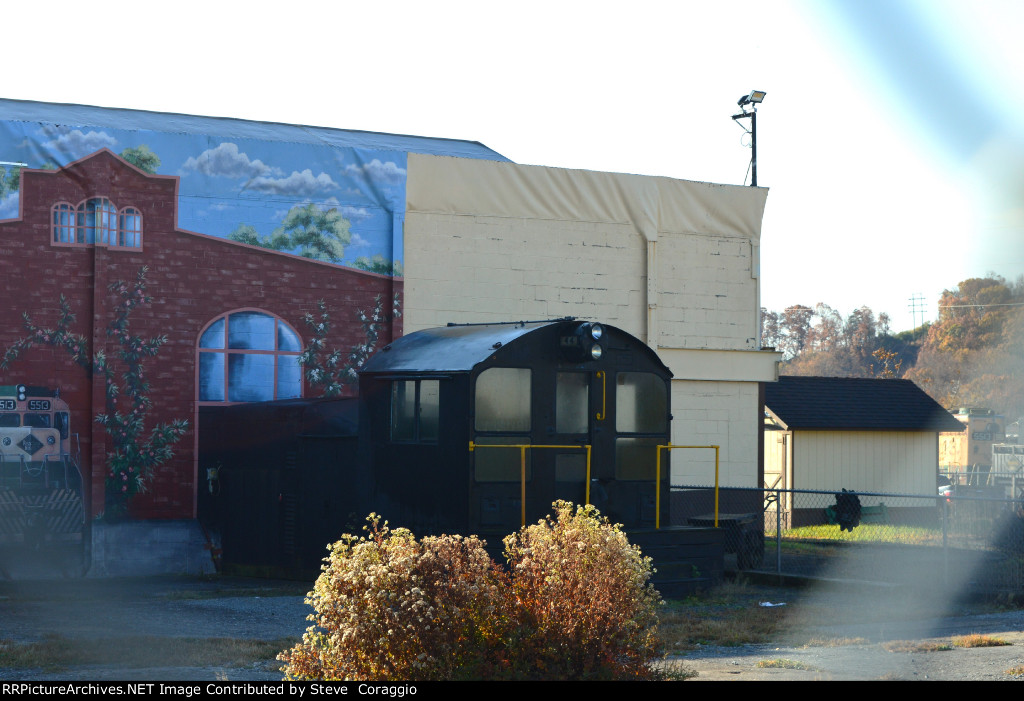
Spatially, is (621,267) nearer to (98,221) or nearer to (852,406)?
(98,221)

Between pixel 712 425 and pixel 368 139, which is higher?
pixel 368 139

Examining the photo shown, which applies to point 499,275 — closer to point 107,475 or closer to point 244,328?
point 244,328

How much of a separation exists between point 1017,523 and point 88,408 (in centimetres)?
1566

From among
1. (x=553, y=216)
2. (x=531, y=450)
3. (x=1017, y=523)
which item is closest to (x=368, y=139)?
(x=553, y=216)

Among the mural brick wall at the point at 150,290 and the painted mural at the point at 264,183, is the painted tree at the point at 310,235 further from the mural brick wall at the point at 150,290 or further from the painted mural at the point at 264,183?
the mural brick wall at the point at 150,290

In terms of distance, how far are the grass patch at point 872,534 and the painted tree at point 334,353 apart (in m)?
9.64

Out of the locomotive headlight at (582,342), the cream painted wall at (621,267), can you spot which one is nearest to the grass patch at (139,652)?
the locomotive headlight at (582,342)

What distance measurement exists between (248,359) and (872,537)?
45.7ft

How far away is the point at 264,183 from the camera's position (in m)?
17.9

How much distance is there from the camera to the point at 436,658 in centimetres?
680

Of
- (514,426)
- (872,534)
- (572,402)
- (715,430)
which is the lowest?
(872,534)

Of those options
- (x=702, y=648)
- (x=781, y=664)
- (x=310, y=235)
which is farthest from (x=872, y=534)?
(x=781, y=664)

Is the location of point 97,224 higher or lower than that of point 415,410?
higher

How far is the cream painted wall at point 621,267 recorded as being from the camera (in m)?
19.0
